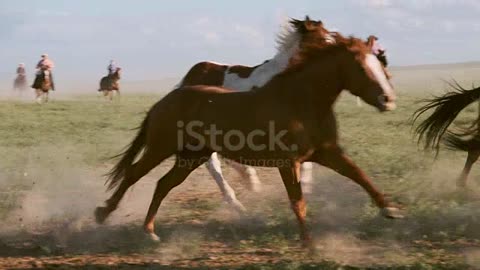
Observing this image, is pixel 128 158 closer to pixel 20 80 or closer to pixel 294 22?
pixel 294 22

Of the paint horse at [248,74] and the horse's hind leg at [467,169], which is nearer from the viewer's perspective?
the paint horse at [248,74]

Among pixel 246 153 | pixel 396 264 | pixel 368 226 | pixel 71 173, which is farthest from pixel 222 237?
pixel 71 173

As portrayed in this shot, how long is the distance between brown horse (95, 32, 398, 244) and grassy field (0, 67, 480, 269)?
1.16ft

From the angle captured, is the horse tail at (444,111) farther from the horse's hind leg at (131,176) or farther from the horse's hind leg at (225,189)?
the horse's hind leg at (131,176)

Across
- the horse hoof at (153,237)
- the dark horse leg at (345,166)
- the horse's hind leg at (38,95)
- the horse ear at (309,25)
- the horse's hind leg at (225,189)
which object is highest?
the horse ear at (309,25)

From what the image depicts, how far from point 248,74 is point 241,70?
5.9 inches

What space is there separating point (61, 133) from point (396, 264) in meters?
11.1

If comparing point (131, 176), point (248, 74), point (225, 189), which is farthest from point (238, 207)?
point (248, 74)

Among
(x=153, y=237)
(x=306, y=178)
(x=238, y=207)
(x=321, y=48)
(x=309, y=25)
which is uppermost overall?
(x=309, y=25)

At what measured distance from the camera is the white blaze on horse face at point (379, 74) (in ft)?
17.4

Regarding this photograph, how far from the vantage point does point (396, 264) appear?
4.93 m

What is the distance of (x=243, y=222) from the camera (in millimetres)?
6527

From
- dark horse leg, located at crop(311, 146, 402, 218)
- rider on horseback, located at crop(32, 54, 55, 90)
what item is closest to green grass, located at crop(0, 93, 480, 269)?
dark horse leg, located at crop(311, 146, 402, 218)

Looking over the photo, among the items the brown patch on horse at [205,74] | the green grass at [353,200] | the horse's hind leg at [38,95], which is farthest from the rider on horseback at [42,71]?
the brown patch on horse at [205,74]
